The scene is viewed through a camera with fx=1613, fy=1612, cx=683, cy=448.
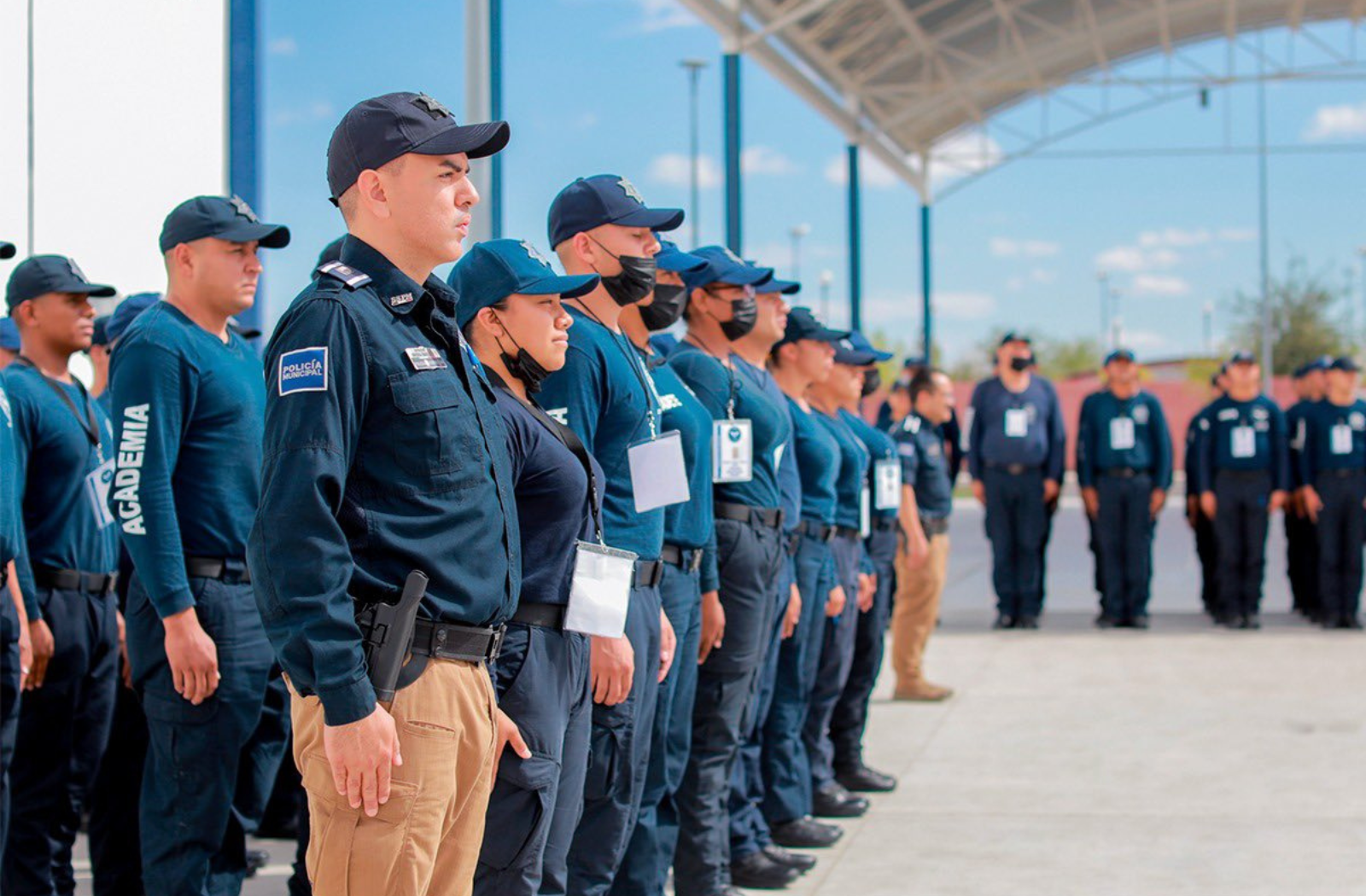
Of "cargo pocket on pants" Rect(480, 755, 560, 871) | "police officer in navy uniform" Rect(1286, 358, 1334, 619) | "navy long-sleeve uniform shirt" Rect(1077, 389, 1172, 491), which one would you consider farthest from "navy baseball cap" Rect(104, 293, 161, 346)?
"police officer in navy uniform" Rect(1286, 358, 1334, 619)

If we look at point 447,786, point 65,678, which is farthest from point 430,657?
point 65,678

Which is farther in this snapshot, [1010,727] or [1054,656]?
[1054,656]

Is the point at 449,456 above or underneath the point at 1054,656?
above

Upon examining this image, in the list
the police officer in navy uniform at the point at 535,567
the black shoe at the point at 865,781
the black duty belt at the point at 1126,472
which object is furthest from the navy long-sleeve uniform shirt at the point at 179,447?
the black duty belt at the point at 1126,472

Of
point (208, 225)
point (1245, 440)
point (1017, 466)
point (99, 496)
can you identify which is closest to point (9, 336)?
point (99, 496)

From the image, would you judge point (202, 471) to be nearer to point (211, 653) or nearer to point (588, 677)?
point (211, 653)

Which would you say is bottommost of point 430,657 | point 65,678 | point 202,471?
point 65,678


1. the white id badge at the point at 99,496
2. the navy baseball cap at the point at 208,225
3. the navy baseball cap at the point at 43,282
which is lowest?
the white id badge at the point at 99,496

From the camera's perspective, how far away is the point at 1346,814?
580 cm

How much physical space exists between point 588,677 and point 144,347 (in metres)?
1.36

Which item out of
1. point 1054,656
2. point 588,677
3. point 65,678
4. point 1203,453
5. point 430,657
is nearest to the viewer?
→ point 430,657

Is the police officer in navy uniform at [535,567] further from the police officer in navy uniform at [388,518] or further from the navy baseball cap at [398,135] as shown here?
the navy baseball cap at [398,135]

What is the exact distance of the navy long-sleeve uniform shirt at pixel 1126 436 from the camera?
1117 centimetres

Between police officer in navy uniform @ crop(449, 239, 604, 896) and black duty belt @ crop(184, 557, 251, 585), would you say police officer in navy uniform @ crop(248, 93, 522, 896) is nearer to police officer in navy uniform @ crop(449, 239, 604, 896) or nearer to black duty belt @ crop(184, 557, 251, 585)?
police officer in navy uniform @ crop(449, 239, 604, 896)
